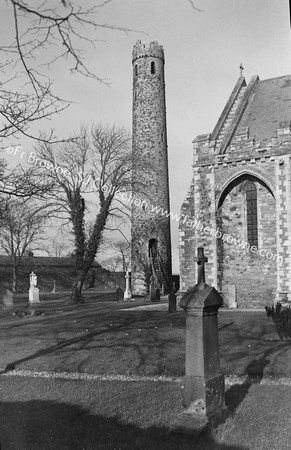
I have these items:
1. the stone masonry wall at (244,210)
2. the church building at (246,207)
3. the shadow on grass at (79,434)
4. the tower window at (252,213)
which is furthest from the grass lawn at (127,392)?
the tower window at (252,213)

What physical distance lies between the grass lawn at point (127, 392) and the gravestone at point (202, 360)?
0.28m

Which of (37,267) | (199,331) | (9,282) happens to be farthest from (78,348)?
(37,267)

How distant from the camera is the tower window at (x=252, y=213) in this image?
20.4m

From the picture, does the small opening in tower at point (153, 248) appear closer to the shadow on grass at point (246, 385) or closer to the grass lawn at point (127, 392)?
the grass lawn at point (127, 392)

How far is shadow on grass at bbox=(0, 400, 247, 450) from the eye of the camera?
17.1ft

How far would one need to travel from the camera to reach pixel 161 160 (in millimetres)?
32781

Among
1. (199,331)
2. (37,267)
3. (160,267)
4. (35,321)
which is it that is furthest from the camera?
Answer: (37,267)

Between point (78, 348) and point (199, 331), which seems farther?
point (78, 348)

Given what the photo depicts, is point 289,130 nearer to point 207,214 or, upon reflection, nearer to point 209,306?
point 207,214

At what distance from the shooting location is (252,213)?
20.5 meters

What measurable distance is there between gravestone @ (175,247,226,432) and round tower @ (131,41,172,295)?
83.7 ft

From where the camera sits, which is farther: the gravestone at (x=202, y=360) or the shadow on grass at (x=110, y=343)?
the shadow on grass at (x=110, y=343)

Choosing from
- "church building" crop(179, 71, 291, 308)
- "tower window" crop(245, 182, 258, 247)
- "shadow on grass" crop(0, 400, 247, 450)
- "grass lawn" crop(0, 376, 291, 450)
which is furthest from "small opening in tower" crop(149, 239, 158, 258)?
"shadow on grass" crop(0, 400, 247, 450)

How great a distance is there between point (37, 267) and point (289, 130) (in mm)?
33502
